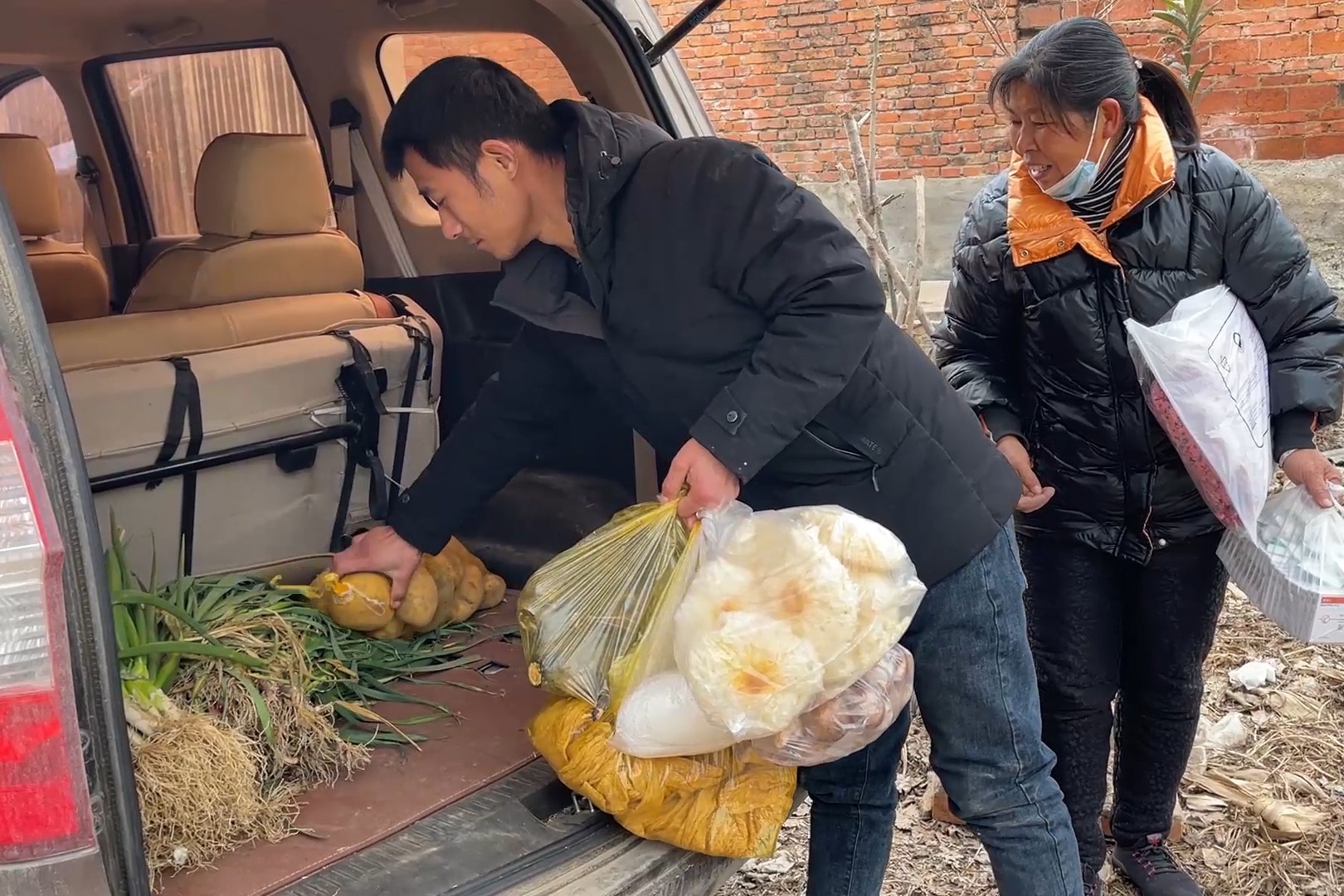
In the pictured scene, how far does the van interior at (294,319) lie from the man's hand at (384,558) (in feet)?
0.92

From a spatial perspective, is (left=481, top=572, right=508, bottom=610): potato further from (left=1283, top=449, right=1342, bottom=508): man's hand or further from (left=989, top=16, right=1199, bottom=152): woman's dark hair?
(left=1283, top=449, right=1342, bottom=508): man's hand

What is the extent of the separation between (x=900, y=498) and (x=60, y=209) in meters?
3.48

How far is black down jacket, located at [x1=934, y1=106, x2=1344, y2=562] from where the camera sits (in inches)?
85.0

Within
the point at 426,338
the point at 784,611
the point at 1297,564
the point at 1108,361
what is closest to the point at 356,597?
the point at 426,338

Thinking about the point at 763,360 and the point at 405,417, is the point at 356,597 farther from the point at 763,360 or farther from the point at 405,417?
the point at 763,360

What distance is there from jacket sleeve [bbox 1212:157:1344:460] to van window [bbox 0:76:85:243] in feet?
12.6

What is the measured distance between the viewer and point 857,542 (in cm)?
164

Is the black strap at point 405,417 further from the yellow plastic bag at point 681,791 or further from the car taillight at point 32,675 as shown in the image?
the car taillight at point 32,675

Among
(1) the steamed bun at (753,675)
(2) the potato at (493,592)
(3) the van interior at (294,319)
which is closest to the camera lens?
(1) the steamed bun at (753,675)

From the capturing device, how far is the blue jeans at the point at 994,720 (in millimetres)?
1878

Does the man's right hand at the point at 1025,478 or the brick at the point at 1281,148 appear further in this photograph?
the brick at the point at 1281,148

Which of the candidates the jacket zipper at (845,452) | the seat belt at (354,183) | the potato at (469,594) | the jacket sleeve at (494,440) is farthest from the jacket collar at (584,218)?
the seat belt at (354,183)

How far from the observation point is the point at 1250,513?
2119mm

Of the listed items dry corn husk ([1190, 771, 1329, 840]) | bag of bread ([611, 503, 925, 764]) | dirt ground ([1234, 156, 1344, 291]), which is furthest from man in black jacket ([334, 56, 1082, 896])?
dirt ground ([1234, 156, 1344, 291])
